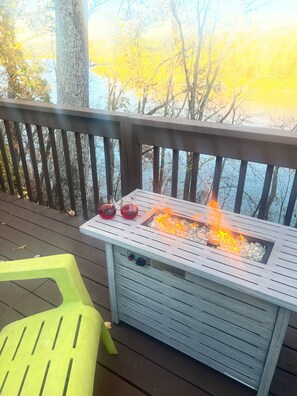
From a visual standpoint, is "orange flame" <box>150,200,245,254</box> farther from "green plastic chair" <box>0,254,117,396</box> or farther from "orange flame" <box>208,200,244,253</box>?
"green plastic chair" <box>0,254,117,396</box>

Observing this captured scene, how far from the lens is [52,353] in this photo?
39.6 inches

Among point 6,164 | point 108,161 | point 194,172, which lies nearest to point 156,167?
point 194,172

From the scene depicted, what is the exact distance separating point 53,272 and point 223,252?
702mm

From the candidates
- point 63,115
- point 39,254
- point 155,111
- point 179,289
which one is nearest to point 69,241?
point 39,254

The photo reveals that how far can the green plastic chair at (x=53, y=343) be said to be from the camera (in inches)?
35.8

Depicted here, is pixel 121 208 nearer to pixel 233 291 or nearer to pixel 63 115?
pixel 233 291

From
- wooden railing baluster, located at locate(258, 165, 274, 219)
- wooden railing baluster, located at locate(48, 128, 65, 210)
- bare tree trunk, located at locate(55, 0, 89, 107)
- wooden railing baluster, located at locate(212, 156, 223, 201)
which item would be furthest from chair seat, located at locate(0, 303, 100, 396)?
bare tree trunk, located at locate(55, 0, 89, 107)

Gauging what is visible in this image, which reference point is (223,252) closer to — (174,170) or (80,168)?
(174,170)

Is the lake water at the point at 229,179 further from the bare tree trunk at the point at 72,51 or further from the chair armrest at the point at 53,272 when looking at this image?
the chair armrest at the point at 53,272

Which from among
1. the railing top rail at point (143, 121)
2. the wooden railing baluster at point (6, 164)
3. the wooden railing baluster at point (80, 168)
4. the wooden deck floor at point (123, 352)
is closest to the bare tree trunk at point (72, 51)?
the wooden railing baluster at point (6, 164)

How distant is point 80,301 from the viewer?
47.1 inches

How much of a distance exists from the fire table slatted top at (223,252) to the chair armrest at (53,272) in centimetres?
23

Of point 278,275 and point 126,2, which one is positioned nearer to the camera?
point 278,275

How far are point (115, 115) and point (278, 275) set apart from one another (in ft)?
4.70
